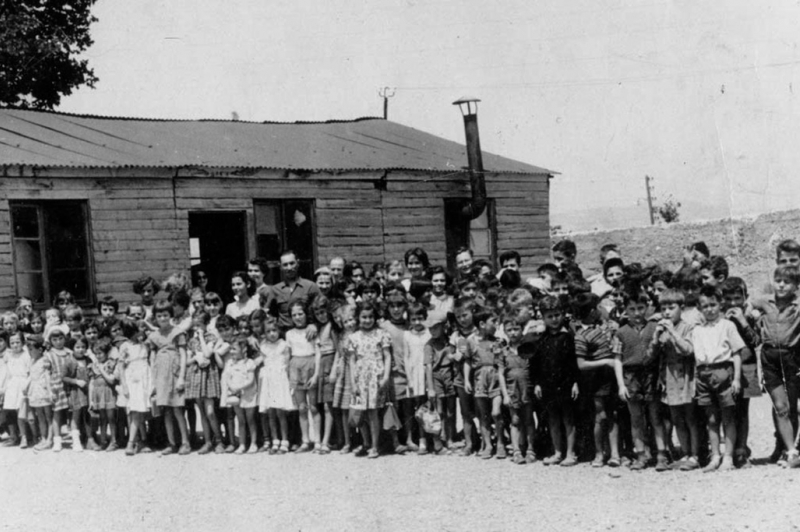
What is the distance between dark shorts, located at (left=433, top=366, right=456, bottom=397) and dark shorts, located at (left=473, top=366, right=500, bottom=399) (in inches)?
10.9

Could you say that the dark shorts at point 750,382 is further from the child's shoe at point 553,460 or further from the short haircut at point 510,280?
the short haircut at point 510,280

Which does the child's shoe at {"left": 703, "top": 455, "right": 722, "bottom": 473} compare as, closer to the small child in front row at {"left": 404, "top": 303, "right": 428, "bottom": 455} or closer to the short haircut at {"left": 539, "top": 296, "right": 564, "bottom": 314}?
the short haircut at {"left": 539, "top": 296, "right": 564, "bottom": 314}

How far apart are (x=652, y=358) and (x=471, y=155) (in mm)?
9615

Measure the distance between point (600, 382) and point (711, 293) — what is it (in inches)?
41.9

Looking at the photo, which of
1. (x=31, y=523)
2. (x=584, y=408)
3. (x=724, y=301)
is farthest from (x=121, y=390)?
(x=724, y=301)

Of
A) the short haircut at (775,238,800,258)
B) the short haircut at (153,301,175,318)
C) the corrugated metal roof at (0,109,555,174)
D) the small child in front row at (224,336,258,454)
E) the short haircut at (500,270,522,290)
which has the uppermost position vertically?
the corrugated metal roof at (0,109,555,174)

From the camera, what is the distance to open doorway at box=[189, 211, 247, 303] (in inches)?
604

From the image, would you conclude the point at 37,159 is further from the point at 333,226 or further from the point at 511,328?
the point at 511,328

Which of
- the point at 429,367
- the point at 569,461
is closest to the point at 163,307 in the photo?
the point at 429,367

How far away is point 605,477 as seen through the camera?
6137 mm

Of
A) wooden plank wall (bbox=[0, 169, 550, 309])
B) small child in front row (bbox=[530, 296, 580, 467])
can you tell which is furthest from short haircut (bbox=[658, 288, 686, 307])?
wooden plank wall (bbox=[0, 169, 550, 309])

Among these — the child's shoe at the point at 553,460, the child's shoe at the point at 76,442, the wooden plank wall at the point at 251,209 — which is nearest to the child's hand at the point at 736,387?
the child's shoe at the point at 553,460

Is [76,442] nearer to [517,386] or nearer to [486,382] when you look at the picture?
[486,382]

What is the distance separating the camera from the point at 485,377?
7.18 metres
